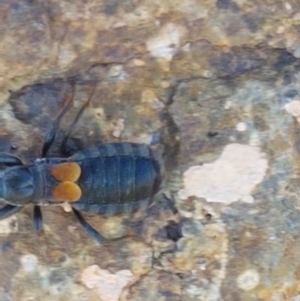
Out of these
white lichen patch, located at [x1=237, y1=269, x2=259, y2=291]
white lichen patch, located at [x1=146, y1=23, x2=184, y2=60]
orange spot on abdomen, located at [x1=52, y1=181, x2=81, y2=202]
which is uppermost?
white lichen patch, located at [x1=146, y1=23, x2=184, y2=60]

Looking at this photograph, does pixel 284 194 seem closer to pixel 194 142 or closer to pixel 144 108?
pixel 194 142

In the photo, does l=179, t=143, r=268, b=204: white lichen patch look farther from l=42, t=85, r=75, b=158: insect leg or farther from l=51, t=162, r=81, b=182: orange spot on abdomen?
l=42, t=85, r=75, b=158: insect leg

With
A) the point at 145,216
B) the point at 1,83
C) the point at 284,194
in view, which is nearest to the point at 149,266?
the point at 145,216

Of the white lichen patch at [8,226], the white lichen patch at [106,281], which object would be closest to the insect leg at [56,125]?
the white lichen patch at [8,226]

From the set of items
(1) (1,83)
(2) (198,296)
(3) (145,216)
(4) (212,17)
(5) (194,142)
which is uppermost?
(4) (212,17)

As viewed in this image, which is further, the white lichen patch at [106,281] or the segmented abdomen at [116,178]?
the white lichen patch at [106,281]

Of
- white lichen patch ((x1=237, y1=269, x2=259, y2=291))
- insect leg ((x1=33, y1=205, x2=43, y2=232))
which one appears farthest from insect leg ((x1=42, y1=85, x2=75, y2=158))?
white lichen patch ((x1=237, y1=269, x2=259, y2=291))

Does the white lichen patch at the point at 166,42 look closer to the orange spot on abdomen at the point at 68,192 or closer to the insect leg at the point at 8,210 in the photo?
the orange spot on abdomen at the point at 68,192
